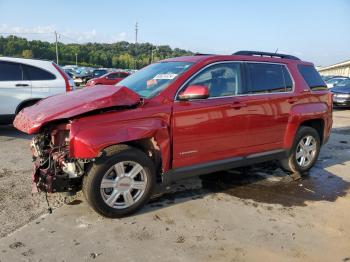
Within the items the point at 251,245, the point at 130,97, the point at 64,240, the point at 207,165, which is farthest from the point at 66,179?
the point at 251,245

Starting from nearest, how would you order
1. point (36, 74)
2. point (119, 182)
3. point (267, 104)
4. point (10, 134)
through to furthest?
point (119, 182)
point (267, 104)
point (36, 74)
point (10, 134)

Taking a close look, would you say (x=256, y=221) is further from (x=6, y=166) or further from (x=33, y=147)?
(x=6, y=166)

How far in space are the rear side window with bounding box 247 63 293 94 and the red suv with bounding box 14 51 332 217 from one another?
0.02 metres

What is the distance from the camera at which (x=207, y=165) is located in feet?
15.8

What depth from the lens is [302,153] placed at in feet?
20.5

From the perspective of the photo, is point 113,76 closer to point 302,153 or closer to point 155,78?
point 302,153

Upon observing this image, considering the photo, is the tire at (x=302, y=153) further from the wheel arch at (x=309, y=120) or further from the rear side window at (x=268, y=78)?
the rear side window at (x=268, y=78)

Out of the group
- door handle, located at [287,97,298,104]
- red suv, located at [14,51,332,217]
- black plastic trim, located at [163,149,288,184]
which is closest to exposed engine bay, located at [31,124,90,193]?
red suv, located at [14,51,332,217]

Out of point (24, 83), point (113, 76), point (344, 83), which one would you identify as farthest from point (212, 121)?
point (113, 76)

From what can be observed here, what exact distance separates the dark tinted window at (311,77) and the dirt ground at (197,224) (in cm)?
160

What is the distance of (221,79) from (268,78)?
971 mm

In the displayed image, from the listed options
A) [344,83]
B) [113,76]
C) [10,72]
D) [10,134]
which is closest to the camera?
[10,72]

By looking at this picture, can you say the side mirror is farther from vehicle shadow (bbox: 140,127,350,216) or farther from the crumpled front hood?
vehicle shadow (bbox: 140,127,350,216)

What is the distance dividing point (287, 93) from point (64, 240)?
3.81 meters
